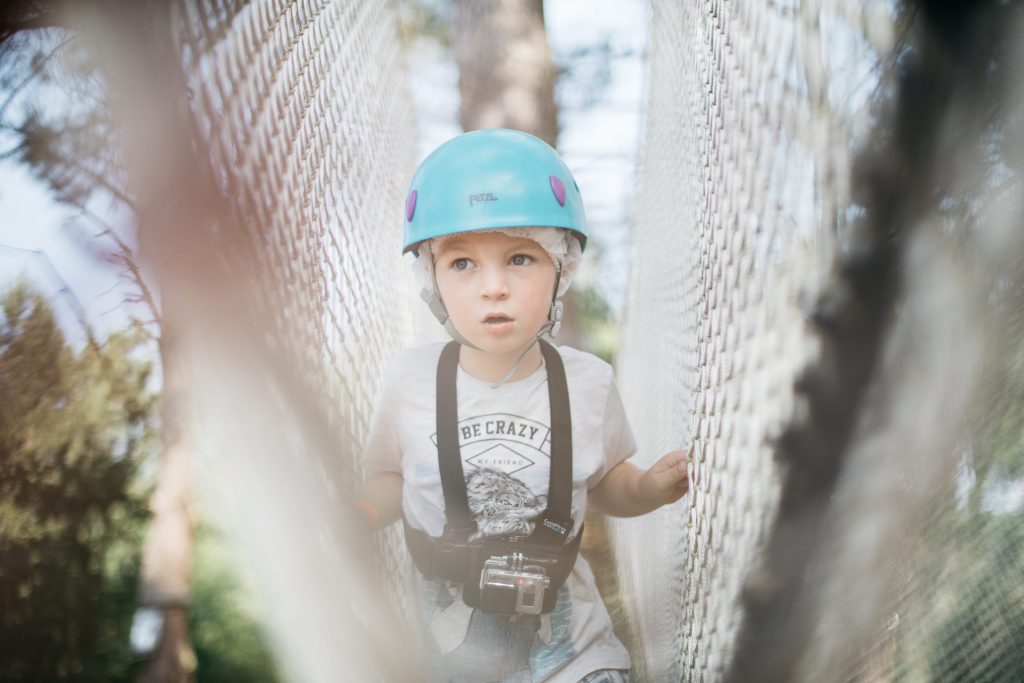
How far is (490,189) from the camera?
42.1 inches

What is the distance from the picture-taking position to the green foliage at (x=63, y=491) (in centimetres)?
56

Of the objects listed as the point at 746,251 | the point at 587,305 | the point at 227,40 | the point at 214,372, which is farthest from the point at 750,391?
the point at 587,305

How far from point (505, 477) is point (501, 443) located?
0.05 metres

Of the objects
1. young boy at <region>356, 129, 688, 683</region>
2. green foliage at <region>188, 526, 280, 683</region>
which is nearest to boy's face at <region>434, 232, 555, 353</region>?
young boy at <region>356, 129, 688, 683</region>

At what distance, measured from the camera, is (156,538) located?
0.72 m

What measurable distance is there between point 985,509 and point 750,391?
0.68 ft

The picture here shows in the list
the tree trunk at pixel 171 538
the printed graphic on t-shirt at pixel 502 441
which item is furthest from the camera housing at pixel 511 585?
the tree trunk at pixel 171 538

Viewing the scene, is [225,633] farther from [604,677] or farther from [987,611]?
[987,611]

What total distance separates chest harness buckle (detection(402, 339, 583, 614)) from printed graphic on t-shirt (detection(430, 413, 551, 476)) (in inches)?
1.1

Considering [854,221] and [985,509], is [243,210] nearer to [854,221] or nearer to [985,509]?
[854,221]

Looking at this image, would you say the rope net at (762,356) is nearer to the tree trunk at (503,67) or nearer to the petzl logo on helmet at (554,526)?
the petzl logo on helmet at (554,526)

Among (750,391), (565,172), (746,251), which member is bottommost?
(750,391)

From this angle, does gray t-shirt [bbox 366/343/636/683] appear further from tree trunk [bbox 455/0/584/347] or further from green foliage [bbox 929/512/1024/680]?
tree trunk [bbox 455/0/584/347]

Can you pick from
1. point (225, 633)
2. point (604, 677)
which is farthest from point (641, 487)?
point (225, 633)
